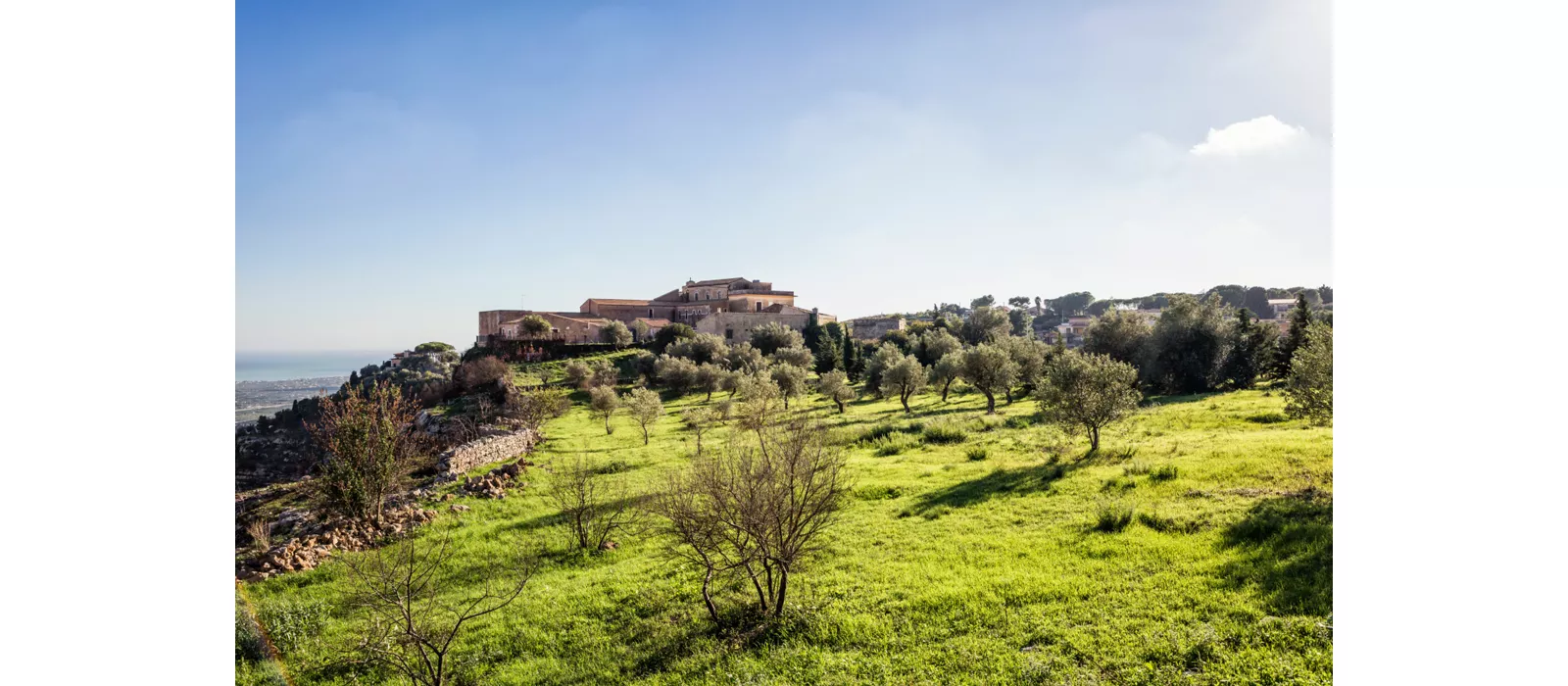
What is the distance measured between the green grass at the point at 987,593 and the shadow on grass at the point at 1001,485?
0.17 feet

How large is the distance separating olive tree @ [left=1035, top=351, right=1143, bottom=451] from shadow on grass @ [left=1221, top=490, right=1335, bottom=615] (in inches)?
164

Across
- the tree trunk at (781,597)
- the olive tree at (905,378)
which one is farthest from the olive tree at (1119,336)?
the tree trunk at (781,597)

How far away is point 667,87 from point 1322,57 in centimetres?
451

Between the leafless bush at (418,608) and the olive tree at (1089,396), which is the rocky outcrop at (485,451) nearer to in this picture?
the leafless bush at (418,608)

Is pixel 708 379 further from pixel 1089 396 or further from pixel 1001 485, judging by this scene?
pixel 1001 485

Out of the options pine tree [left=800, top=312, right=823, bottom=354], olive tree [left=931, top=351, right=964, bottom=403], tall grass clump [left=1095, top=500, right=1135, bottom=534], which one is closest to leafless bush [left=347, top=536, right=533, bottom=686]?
tall grass clump [left=1095, top=500, right=1135, bottom=534]

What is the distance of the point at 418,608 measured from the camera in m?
5.70

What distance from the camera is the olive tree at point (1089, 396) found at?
33.8ft

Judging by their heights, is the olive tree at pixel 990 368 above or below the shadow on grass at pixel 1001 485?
above

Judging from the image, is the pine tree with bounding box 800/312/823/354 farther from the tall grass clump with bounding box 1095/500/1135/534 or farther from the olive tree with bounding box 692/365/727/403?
the tall grass clump with bounding box 1095/500/1135/534
